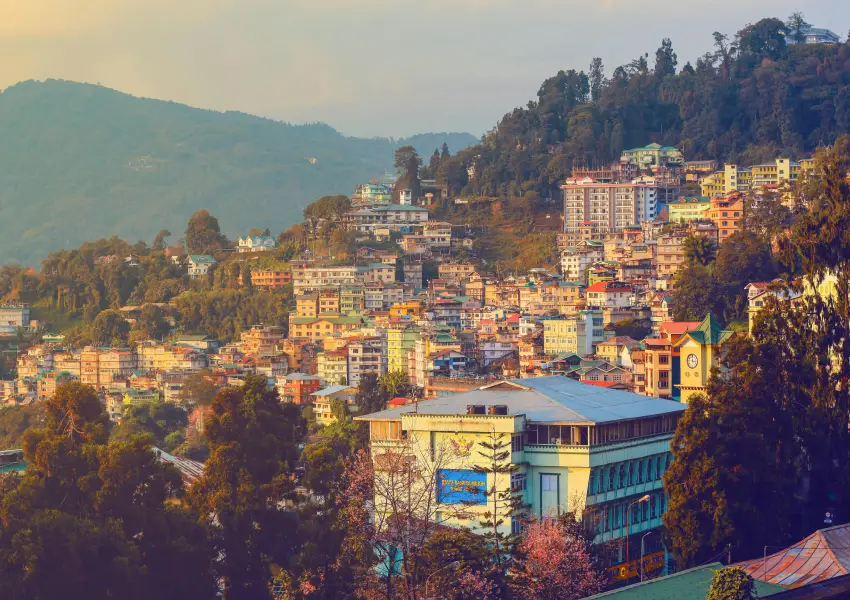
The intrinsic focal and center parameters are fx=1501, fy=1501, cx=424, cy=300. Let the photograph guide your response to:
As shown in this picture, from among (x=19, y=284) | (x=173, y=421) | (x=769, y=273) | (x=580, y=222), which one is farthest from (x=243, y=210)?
(x=769, y=273)

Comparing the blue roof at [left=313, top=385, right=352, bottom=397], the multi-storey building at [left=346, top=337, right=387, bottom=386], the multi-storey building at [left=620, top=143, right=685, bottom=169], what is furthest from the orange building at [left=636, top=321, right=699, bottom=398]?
the multi-storey building at [left=620, top=143, right=685, bottom=169]

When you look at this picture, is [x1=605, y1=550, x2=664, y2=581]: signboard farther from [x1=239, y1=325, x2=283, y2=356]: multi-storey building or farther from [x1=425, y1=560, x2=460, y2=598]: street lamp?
[x1=239, y1=325, x2=283, y2=356]: multi-storey building

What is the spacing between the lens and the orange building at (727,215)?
245 feet

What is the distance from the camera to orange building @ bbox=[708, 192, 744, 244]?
245 ft

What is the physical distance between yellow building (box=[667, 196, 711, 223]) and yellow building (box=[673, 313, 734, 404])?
33.9 m

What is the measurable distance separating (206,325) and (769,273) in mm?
38830

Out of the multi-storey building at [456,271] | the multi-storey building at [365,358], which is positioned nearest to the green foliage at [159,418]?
the multi-storey building at [365,358]

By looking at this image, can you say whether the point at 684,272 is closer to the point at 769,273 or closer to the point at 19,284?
the point at 769,273

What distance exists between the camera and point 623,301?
72.4m

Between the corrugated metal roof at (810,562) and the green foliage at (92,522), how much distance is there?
10276mm

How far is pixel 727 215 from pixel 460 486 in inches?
1818

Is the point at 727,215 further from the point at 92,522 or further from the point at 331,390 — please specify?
the point at 92,522

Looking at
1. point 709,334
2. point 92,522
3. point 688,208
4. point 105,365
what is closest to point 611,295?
point 688,208

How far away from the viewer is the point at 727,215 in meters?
75.3
